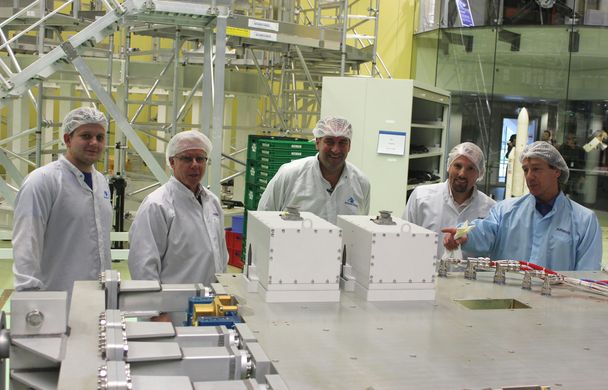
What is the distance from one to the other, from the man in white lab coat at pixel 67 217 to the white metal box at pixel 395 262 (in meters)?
1.50

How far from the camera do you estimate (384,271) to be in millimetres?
2297

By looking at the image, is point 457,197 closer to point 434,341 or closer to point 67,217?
point 434,341

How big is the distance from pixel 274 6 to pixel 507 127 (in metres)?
6.12

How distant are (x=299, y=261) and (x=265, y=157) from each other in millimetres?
4221

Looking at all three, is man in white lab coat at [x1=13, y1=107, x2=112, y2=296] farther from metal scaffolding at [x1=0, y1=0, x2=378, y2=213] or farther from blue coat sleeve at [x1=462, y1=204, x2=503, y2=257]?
metal scaffolding at [x1=0, y1=0, x2=378, y2=213]

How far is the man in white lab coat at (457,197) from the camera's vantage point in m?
3.75

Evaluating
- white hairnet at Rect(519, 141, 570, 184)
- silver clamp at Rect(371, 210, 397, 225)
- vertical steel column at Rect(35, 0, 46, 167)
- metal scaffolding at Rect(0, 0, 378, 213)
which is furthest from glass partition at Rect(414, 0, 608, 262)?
silver clamp at Rect(371, 210, 397, 225)

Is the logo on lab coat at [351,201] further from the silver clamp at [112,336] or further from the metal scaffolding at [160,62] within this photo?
the silver clamp at [112,336]

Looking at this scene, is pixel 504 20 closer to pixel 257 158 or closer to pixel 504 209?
pixel 257 158

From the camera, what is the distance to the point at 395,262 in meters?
2.31

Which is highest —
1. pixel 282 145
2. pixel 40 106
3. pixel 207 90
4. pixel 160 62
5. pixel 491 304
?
pixel 160 62

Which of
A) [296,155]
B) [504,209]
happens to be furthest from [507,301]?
[296,155]

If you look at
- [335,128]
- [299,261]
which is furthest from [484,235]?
[299,261]

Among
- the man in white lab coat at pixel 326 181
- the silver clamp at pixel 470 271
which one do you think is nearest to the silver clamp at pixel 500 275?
the silver clamp at pixel 470 271
